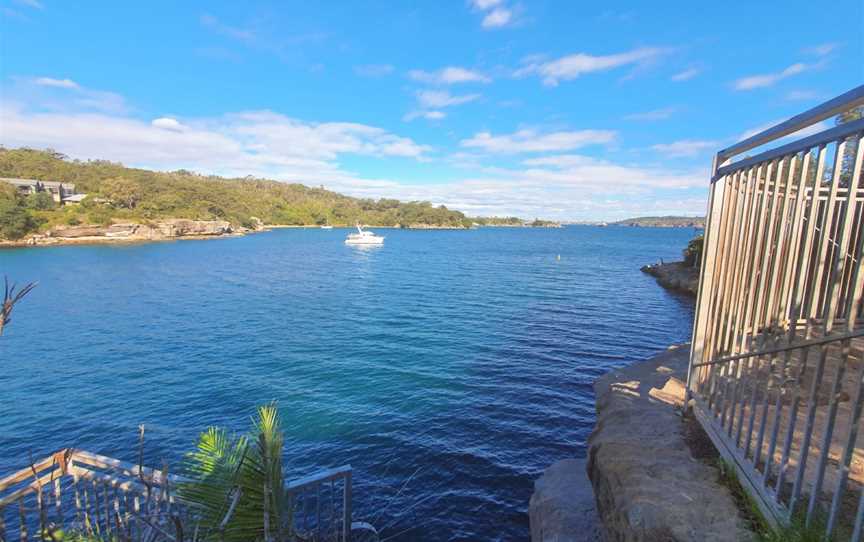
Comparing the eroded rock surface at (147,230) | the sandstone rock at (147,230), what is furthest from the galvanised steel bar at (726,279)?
the sandstone rock at (147,230)

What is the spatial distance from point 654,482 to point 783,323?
2.42 meters

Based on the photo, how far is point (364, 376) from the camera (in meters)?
15.6

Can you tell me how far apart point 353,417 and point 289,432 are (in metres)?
1.86

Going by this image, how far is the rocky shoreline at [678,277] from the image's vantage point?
34.1m

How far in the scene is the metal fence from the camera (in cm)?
270

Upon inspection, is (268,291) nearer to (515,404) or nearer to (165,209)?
(515,404)

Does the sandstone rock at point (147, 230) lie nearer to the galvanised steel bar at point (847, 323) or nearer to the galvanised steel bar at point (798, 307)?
the galvanised steel bar at point (798, 307)

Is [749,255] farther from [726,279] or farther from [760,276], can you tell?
[726,279]

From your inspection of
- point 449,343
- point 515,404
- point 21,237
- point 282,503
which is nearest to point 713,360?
point 282,503

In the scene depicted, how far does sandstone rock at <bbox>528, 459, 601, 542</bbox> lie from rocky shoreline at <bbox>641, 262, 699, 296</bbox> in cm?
2907

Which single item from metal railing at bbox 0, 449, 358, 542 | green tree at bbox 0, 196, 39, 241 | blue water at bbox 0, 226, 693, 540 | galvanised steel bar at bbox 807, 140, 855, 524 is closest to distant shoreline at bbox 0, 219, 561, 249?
green tree at bbox 0, 196, 39, 241

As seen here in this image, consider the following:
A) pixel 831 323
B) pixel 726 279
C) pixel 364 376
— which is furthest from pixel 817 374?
pixel 364 376

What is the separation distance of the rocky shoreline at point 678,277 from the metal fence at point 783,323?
3072 centimetres

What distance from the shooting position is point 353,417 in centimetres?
1230
